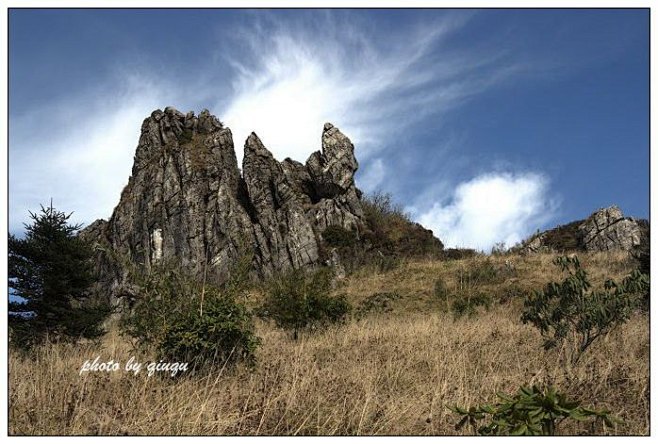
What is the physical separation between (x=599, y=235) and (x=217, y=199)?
29292mm

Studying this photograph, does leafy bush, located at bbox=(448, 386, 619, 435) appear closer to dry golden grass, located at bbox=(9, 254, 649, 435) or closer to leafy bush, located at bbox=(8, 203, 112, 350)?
dry golden grass, located at bbox=(9, 254, 649, 435)

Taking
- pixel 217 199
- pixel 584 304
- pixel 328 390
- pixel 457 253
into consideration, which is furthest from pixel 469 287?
pixel 328 390

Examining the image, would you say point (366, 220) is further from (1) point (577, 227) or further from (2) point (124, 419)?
(2) point (124, 419)

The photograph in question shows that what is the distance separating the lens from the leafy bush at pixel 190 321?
22.1 ft

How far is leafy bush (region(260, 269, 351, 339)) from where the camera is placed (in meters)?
13.0

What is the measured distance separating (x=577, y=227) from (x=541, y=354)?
124 feet

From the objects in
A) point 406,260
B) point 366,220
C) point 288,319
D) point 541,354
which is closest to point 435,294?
point 406,260

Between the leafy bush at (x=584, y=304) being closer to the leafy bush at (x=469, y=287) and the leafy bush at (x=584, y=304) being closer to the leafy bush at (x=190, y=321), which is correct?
the leafy bush at (x=190, y=321)

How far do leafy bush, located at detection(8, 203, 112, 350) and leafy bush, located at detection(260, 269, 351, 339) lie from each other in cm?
472

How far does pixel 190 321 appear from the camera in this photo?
691cm

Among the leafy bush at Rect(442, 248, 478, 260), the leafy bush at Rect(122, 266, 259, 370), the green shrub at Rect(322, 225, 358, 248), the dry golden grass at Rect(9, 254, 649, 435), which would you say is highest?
the green shrub at Rect(322, 225, 358, 248)

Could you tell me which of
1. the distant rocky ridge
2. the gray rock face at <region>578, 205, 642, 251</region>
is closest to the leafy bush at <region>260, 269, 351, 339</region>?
the distant rocky ridge

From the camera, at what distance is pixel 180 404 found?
4391 millimetres

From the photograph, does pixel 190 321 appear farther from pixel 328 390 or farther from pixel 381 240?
pixel 381 240
